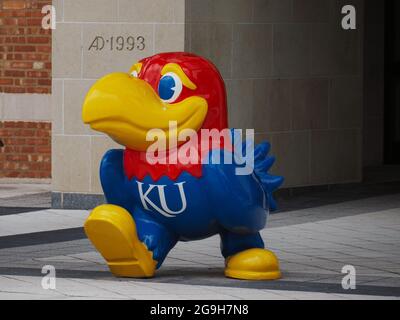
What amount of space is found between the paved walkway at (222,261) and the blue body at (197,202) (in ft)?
1.22

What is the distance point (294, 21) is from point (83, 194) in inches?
144

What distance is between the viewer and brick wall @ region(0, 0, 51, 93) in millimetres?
18000

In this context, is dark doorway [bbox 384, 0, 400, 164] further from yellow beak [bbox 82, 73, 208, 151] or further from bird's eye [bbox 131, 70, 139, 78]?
yellow beak [bbox 82, 73, 208, 151]

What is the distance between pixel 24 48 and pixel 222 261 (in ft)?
24.7

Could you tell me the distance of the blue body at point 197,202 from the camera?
991 cm

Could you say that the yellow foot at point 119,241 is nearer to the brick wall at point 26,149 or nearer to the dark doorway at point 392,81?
the brick wall at point 26,149

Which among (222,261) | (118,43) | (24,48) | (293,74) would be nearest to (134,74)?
(222,261)

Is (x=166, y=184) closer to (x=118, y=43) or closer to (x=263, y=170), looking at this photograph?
(x=263, y=170)

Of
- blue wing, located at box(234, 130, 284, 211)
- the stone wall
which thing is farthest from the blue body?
the stone wall

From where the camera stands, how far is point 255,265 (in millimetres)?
10266

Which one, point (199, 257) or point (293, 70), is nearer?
point (199, 257)
